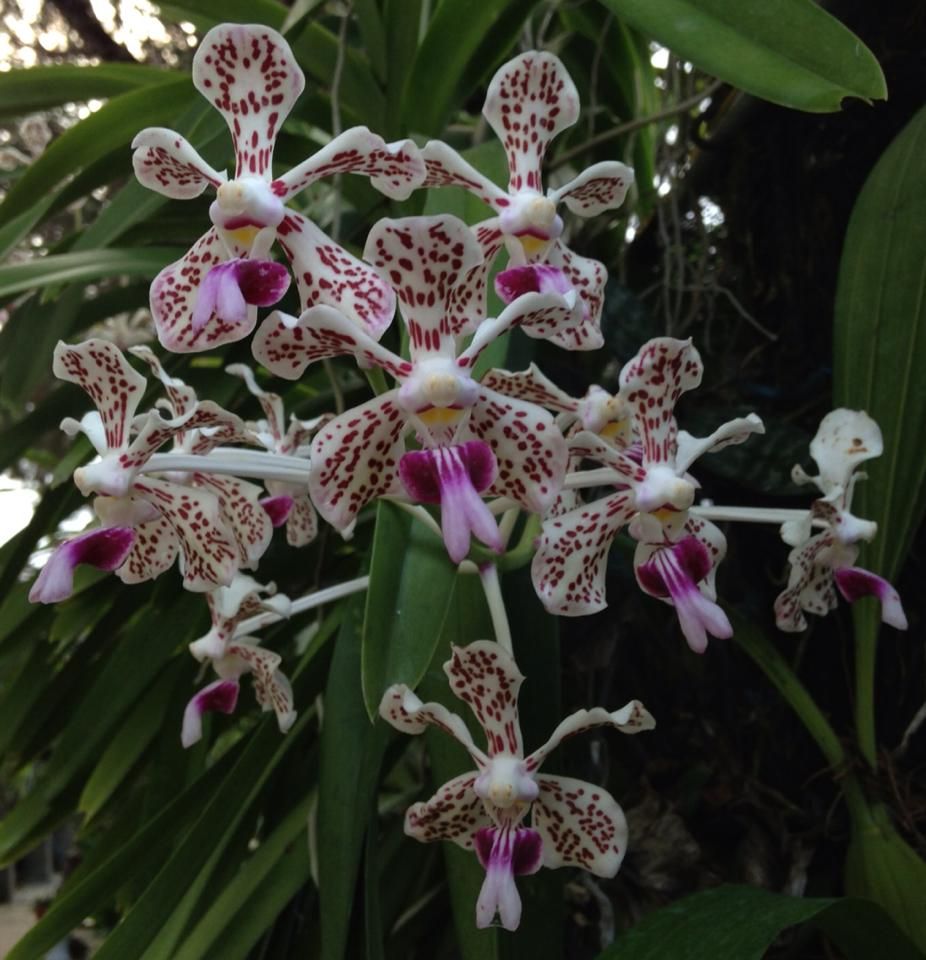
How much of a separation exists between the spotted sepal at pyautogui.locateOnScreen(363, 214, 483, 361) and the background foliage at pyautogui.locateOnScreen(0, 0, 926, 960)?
0.11 meters

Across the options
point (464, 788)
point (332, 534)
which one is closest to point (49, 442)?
point (332, 534)

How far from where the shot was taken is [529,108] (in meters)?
0.64

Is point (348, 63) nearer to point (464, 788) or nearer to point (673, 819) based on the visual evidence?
point (464, 788)

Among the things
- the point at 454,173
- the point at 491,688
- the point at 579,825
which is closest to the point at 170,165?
the point at 454,173

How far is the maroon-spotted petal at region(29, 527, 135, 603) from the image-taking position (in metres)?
0.55

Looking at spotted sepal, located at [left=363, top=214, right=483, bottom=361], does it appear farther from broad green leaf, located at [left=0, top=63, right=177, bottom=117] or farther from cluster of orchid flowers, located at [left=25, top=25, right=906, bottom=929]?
broad green leaf, located at [left=0, top=63, right=177, bottom=117]

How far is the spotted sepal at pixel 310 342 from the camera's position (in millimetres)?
495

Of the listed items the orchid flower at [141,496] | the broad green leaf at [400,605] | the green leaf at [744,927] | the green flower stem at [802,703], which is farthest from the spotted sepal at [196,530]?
the green flower stem at [802,703]

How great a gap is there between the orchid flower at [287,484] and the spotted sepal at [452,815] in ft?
0.71

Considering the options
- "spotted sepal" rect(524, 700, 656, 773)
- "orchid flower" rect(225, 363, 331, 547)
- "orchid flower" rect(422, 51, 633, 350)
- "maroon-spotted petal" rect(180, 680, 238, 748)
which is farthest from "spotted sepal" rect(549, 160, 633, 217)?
"maroon-spotted petal" rect(180, 680, 238, 748)

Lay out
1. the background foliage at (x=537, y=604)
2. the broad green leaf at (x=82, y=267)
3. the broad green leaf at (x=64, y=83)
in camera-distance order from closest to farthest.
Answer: the background foliage at (x=537, y=604)
the broad green leaf at (x=82, y=267)
the broad green leaf at (x=64, y=83)

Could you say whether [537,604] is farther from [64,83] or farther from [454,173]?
[64,83]

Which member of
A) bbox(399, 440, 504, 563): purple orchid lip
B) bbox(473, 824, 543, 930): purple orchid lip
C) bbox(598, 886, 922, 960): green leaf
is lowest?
bbox(598, 886, 922, 960): green leaf

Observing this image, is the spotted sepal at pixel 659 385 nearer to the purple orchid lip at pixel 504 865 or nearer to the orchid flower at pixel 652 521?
the orchid flower at pixel 652 521
